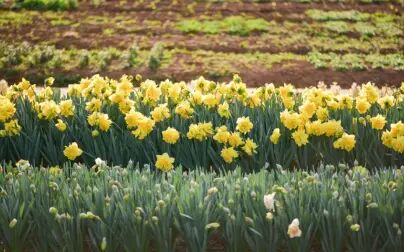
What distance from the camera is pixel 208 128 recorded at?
4.82 metres

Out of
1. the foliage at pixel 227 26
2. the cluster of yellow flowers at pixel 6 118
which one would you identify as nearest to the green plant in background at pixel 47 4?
the foliage at pixel 227 26

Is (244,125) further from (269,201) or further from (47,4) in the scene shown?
(47,4)

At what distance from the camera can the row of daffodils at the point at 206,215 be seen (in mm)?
3322

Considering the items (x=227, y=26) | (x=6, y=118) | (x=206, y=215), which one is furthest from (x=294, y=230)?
(x=227, y=26)

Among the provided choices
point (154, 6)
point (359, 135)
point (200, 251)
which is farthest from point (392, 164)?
point (154, 6)

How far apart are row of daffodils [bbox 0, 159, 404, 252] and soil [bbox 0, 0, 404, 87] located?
25.8 ft

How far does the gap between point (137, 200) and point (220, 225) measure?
437mm

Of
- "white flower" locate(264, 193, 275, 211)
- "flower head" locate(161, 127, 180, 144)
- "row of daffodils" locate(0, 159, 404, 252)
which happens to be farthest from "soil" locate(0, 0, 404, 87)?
"white flower" locate(264, 193, 275, 211)

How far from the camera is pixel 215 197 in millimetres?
3453

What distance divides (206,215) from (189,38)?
10.9m

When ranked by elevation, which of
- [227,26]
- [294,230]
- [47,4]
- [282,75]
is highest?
[294,230]

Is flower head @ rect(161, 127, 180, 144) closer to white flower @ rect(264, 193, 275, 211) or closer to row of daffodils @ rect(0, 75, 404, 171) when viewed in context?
row of daffodils @ rect(0, 75, 404, 171)

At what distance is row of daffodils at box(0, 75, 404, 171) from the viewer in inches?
191

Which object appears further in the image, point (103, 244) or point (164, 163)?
point (164, 163)
